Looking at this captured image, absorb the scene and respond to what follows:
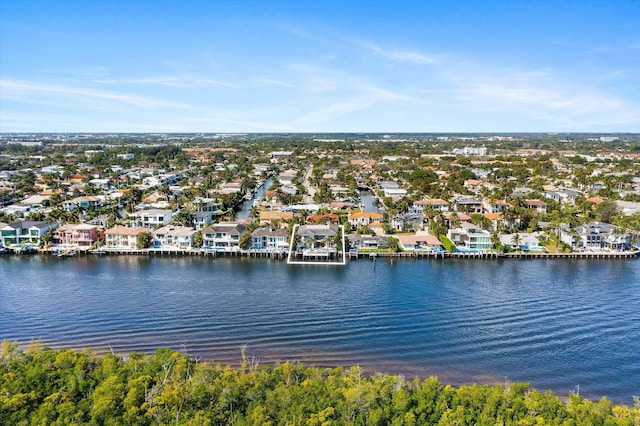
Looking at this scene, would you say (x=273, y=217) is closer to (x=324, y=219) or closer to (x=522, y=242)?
(x=324, y=219)

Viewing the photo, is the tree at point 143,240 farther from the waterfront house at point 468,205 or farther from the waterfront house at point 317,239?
the waterfront house at point 468,205

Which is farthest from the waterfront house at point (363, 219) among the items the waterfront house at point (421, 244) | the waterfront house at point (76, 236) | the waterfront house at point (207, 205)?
the waterfront house at point (76, 236)

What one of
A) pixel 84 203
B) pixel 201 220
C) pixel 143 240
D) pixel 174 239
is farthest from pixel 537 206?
pixel 84 203

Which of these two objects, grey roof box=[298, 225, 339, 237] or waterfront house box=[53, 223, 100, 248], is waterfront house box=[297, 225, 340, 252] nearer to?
grey roof box=[298, 225, 339, 237]

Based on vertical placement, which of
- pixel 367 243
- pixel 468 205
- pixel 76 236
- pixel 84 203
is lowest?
pixel 367 243

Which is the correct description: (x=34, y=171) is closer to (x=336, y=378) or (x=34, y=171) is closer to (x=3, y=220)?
(x=3, y=220)

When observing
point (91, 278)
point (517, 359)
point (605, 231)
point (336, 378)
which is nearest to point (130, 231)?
point (91, 278)

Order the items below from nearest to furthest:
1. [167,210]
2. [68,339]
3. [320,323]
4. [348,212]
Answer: [68,339] < [320,323] < [167,210] < [348,212]
